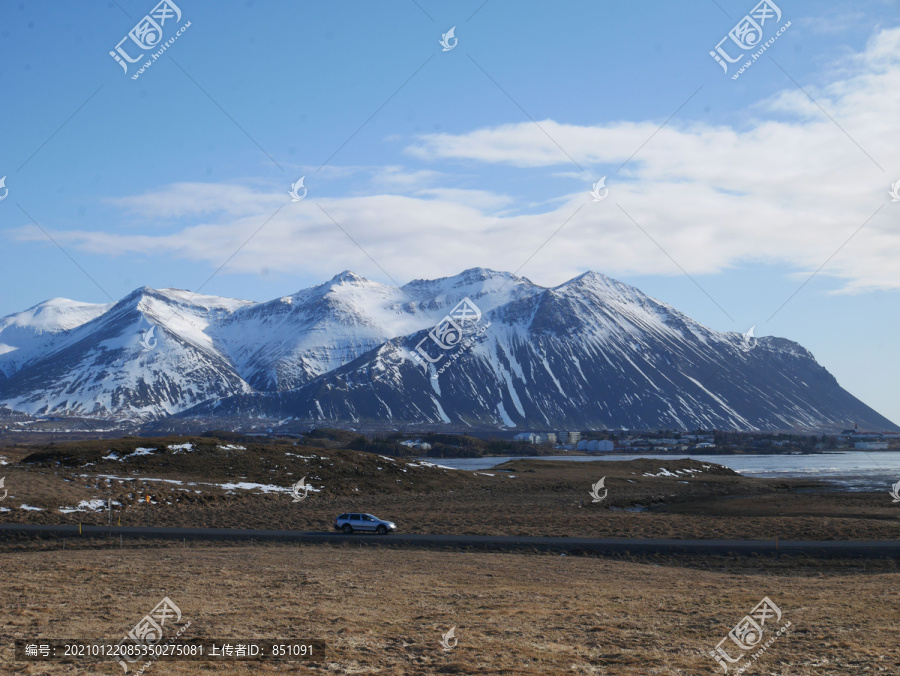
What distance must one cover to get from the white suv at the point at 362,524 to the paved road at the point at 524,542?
1.02 metres

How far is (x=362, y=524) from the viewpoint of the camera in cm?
4919

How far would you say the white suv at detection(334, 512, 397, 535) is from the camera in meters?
49.0

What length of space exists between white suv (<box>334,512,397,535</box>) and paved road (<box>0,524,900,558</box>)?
102 centimetres

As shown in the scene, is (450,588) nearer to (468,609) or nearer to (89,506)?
(468,609)

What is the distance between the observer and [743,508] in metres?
69.8

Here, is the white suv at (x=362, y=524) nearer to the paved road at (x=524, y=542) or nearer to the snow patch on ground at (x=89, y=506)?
the paved road at (x=524, y=542)

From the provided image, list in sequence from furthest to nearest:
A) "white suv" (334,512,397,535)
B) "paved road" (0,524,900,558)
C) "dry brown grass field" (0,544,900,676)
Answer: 1. "white suv" (334,512,397,535)
2. "paved road" (0,524,900,558)
3. "dry brown grass field" (0,544,900,676)

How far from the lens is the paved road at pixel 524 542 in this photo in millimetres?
39281

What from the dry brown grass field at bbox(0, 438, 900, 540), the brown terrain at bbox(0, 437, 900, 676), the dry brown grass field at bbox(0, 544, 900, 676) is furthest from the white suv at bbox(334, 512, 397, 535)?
the dry brown grass field at bbox(0, 544, 900, 676)

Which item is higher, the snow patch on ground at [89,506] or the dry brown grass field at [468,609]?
the dry brown grass field at [468,609]

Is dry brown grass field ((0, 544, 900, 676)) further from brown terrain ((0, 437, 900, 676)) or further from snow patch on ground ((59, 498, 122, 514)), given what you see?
snow patch on ground ((59, 498, 122, 514))

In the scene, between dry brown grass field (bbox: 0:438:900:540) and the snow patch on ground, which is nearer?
dry brown grass field (bbox: 0:438:900:540)

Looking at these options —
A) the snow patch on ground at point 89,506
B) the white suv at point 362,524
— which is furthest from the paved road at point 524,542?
the snow patch on ground at point 89,506

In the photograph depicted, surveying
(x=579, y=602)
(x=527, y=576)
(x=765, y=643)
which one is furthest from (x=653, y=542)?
(x=765, y=643)
